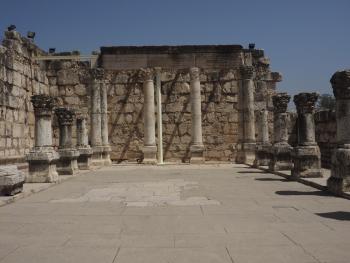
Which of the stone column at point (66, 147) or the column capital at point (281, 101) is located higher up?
the column capital at point (281, 101)

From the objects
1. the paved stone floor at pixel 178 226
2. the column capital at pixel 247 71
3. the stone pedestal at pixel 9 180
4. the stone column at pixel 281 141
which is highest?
the column capital at pixel 247 71

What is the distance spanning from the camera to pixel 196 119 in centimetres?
2086

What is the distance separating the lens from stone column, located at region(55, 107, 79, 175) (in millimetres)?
15141

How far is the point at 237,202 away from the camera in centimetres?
837

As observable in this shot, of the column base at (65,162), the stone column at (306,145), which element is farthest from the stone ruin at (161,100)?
the stone column at (306,145)

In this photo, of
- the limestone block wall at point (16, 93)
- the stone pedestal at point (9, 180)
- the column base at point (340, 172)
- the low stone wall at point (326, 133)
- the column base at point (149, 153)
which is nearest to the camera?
the stone pedestal at point (9, 180)

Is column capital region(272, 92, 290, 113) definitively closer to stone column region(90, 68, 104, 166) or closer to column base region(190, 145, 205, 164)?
column base region(190, 145, 205, 164)

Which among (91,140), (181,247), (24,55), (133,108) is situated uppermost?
(24,55)

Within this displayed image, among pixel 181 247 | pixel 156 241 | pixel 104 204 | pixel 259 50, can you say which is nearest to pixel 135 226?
pixel 156 241

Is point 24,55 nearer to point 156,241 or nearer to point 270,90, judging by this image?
point 270,90

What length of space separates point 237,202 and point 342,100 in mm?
3464

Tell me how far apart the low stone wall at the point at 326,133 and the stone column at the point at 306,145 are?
5034 millimetres

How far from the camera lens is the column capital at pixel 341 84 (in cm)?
950

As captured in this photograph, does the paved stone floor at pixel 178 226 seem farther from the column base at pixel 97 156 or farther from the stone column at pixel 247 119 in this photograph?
the stone column at pixel 247 119
